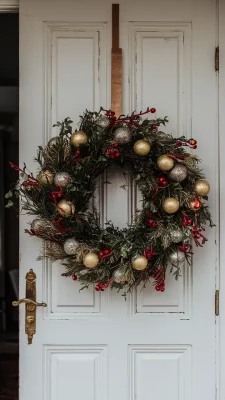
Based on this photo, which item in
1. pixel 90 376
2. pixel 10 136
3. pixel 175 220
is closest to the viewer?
pixel 175 220

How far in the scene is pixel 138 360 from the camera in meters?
1.95

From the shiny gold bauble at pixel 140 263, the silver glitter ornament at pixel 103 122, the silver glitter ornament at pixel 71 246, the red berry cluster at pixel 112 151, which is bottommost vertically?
the shiny gold bauble at pixel 140 263

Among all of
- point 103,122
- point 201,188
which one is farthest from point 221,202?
point 103,122

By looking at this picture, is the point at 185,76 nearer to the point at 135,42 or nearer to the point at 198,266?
the point at 135,42

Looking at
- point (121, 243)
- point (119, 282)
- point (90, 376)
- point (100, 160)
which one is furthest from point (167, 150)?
point (90, 376)

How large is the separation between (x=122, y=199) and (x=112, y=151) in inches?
10.8

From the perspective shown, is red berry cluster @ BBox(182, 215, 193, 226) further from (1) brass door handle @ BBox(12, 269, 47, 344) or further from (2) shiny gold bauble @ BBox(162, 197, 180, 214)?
(1) brass door handle @ BBox(12, 269, 47, 344)

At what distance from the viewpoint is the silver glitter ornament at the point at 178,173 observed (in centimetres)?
174

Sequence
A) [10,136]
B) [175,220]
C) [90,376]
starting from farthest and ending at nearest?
1. [10,136]
2. [90,376]
3. [175,220]

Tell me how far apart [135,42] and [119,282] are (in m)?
0.93

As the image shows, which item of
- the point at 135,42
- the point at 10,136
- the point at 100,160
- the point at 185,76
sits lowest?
the point at 100,160

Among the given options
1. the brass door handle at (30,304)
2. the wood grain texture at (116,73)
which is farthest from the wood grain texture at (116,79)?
the brass door handle at (30,304)

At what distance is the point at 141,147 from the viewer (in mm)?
1733

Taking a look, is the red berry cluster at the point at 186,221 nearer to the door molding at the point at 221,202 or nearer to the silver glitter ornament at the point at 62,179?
the door molding at the point at 221,202
